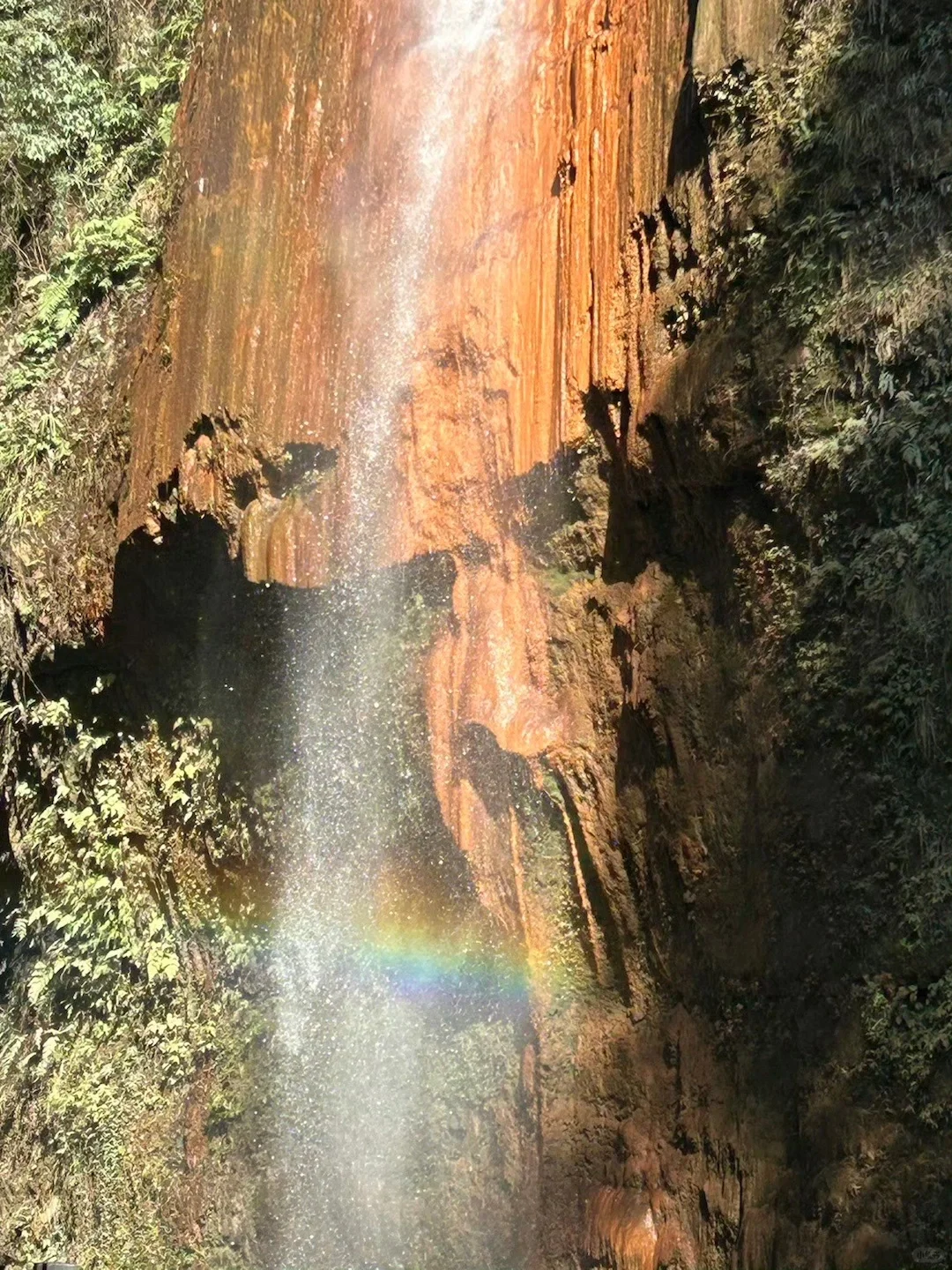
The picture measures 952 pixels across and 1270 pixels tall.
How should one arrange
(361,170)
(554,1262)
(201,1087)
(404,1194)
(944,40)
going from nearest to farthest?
(944,40), (554,1262), (404,1194), (361,170), (201,1087)

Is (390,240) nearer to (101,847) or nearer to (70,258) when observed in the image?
(70,258)

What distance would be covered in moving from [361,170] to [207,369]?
4.67 feet

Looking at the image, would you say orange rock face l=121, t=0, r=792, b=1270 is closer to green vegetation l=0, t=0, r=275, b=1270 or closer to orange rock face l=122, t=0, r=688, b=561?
orange rock face l=122, t=0, r=688, b=561

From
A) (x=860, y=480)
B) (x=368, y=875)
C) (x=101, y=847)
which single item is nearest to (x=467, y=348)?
(x=860, y=480)

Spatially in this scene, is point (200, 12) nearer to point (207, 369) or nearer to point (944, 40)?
point (207, 369)

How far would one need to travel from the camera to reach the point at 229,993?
833 cm

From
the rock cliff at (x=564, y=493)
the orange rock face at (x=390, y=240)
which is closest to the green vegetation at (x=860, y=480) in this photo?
the rock cliff at (x=564, y=493)

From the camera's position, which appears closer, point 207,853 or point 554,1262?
point 554,1262

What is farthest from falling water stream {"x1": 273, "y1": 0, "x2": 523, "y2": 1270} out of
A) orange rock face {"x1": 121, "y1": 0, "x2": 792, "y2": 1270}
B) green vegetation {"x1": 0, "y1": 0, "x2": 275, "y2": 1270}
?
green vegetation {"x1": 0, "y1": 0, "x2": 275, "y2": 1270}

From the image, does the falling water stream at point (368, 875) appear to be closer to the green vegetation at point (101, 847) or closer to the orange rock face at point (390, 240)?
the orange rock face at point (390, 240)

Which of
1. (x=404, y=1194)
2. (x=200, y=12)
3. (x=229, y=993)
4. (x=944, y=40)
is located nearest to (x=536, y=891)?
(x=404, y=1194)

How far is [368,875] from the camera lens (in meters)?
7.30

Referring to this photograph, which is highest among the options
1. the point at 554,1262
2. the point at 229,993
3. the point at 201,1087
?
the point at 229,993

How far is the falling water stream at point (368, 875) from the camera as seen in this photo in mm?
6953
